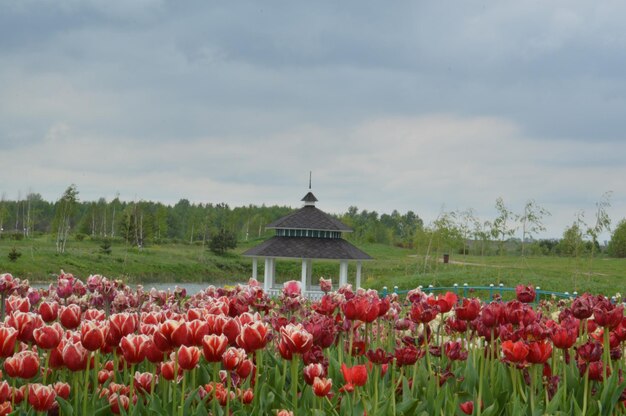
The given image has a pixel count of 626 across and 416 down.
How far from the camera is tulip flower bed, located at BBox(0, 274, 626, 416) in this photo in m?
2.96

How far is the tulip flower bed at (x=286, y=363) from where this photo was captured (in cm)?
296

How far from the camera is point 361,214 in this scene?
331 feet

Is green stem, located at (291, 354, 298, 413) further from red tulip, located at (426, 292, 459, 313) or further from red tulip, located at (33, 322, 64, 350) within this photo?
red tulip, located at (426, 292, 459, 313)

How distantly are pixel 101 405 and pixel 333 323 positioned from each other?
135 centimetres

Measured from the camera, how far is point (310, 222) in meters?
24.9

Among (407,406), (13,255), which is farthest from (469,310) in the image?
(13,255)

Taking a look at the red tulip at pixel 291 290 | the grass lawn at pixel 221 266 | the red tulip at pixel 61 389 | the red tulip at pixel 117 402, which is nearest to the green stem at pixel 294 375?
the red tulip at pixel 117 402

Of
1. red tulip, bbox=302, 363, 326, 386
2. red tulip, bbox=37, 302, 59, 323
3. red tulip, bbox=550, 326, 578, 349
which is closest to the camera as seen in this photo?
red tulip, bbox=302, 363, 326, 386

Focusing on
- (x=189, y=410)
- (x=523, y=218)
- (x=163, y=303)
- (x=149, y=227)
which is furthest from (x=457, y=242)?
(x=149, y=227)

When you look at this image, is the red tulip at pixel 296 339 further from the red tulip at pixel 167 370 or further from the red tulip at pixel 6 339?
the red tulip at pixel 6 339

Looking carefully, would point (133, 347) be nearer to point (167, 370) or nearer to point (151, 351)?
point (151, 351)

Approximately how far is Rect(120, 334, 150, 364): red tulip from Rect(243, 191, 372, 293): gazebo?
2044 centimetres

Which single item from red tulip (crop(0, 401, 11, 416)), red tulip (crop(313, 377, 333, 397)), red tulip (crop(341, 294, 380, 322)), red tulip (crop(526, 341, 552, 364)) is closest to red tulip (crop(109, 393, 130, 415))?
red tulip (crop(0, 401, 11, 416))

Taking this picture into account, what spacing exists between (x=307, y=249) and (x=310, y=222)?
1.29 meters
